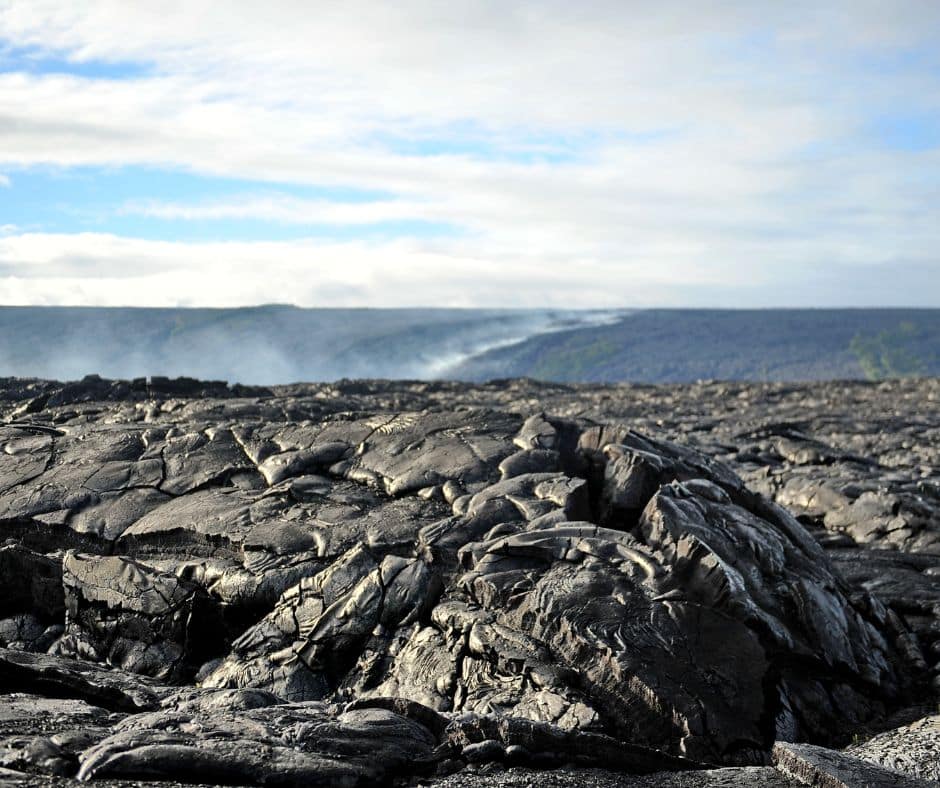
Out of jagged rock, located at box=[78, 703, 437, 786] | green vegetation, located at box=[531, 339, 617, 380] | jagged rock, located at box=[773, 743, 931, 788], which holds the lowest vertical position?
green vegetation, located at box=[531, 339, 617, 380]

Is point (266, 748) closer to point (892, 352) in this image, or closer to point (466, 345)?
point (466, 345)

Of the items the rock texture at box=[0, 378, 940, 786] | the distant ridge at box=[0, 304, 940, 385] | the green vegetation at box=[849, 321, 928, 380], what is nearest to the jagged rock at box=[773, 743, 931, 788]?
the rock texture at box=[0, 378, 940, 786]

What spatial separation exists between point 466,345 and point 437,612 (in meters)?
100

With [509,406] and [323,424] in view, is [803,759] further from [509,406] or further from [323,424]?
[509,406]

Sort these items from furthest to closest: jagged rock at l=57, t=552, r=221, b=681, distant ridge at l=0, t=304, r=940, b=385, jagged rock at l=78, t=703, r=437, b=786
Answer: distant ridge at l=0, t=304, r=940, b=385 → jagged rock at l=57, t=552, r=221, b=681 → jagged rock at l=78, t=703, r=437, b=786

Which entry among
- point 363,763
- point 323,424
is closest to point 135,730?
point 363,763

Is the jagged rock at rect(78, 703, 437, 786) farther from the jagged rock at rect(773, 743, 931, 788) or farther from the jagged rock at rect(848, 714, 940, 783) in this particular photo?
the jagged rock at rect(848, 714, 940, 783)

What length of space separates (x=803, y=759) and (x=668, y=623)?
6.58 feet

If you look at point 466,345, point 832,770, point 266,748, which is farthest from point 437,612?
point 466,345

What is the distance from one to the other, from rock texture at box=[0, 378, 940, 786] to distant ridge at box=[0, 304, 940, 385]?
82.4 m

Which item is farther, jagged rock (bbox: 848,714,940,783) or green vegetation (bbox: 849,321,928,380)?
green vegetation (bbox: 849,321,928,380)

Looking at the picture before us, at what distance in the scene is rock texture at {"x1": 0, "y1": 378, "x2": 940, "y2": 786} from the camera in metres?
5.33

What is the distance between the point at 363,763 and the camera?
504 centimetres

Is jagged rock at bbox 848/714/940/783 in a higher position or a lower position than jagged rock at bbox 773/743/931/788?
lower
